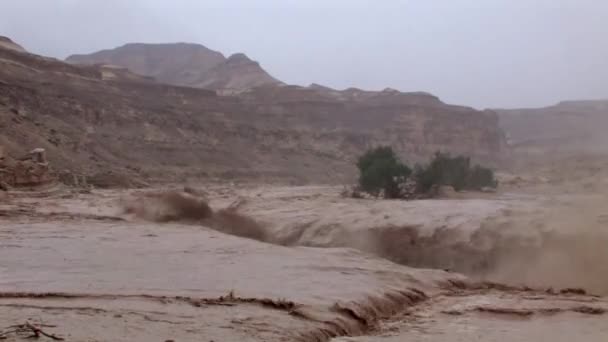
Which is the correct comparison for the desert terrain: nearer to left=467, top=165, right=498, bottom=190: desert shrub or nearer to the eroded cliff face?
left=467, top=165, right=498, bottom=190: desert shrub

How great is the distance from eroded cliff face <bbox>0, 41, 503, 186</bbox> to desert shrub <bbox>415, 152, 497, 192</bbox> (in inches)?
650

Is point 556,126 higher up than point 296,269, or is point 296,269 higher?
point 556,126

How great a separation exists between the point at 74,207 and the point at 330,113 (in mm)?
52923

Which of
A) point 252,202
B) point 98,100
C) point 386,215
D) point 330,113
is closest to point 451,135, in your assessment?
point 330,113

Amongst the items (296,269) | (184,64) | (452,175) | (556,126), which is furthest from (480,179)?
(184,64)

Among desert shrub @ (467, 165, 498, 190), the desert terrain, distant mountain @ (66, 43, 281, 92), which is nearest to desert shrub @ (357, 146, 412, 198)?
desert shrub @ (467, 165, 498, 190)

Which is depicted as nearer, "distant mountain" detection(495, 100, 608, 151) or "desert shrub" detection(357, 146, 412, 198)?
"desert shrub" detection(357, 146, 412, 198)

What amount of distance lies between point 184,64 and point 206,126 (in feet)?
266

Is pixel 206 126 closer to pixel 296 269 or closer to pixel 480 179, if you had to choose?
pixel 480 179

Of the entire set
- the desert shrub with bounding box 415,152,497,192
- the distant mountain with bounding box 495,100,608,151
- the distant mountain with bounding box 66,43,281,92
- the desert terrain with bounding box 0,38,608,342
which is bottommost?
the desert terrain with bounding box 0,38,608,342

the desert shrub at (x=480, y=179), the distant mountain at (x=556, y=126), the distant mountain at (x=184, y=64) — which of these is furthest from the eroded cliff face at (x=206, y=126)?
the distant mountain at (x=184, y=64)

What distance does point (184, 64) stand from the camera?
430ft

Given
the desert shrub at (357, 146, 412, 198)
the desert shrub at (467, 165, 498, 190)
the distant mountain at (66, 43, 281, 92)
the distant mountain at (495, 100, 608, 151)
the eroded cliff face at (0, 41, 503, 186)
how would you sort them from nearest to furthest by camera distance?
the desert shrub at (357, 146, 412, 198), the desert shrub at (467, 165, 498, 190), the eroded cliff face at (0, 41, 503, 186), the distant mountain at (495, 100, 608, 151), the distant mountain at (66, 43, 281, 92)

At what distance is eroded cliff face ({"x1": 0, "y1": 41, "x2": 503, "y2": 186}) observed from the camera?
38812 mm
